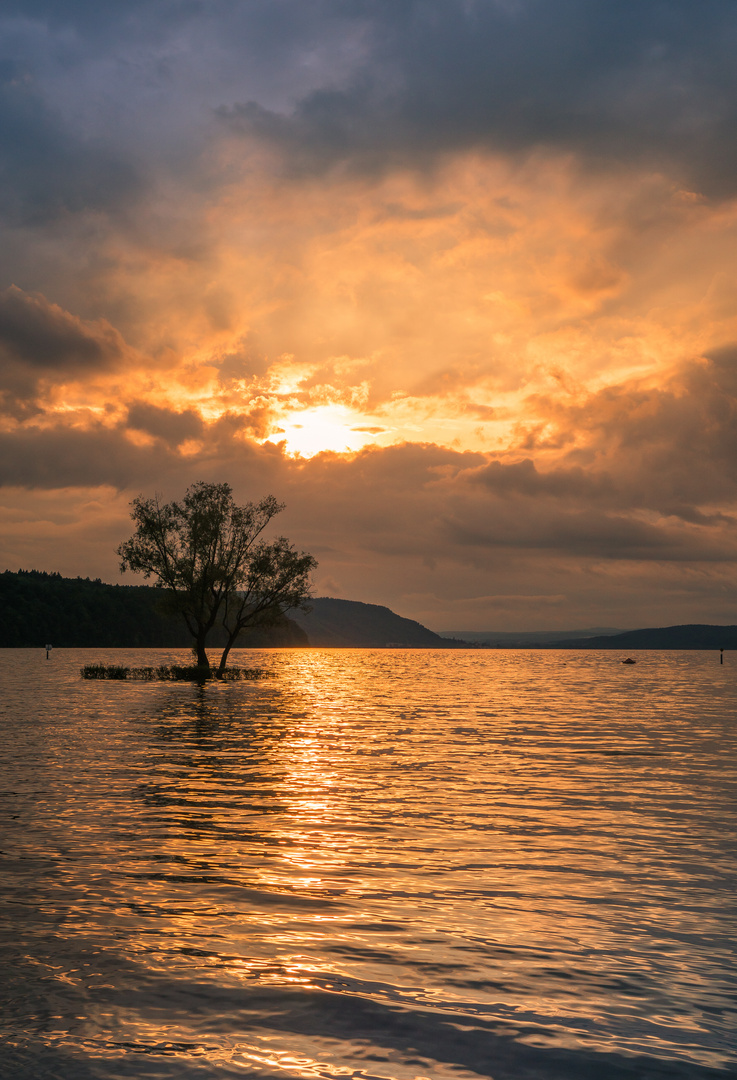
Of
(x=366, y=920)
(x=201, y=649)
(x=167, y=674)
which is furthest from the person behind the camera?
(x=167, y=674)

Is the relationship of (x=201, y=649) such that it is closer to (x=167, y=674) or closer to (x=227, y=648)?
(x=227, y=648)

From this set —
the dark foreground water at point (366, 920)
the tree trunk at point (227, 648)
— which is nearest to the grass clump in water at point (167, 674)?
the tree trunk at point (227, 648)

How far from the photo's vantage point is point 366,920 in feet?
40.6

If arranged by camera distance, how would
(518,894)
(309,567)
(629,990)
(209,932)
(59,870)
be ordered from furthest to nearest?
(309,567) → (59,870) → (518,894) → (209,932) → (629,990)

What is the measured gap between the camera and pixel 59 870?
14969mm

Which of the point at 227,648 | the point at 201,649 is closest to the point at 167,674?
the point at 201,649

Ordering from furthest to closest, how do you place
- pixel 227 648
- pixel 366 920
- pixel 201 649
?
pixel 227 648
pixel 201 649
pixel 366 920

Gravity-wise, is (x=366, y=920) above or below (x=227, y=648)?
below

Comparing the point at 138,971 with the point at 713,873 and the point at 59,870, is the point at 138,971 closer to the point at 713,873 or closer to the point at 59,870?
the point at 59,870

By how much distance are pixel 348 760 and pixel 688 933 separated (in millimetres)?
21170

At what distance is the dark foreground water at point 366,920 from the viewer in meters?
8.14

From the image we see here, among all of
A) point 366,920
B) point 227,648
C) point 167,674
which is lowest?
point 167,674

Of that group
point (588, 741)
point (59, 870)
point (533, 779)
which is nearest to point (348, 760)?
point (533, 779)

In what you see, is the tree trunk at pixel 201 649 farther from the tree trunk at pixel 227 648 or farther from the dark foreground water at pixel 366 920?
the dark foreground water at pixel 366 920
